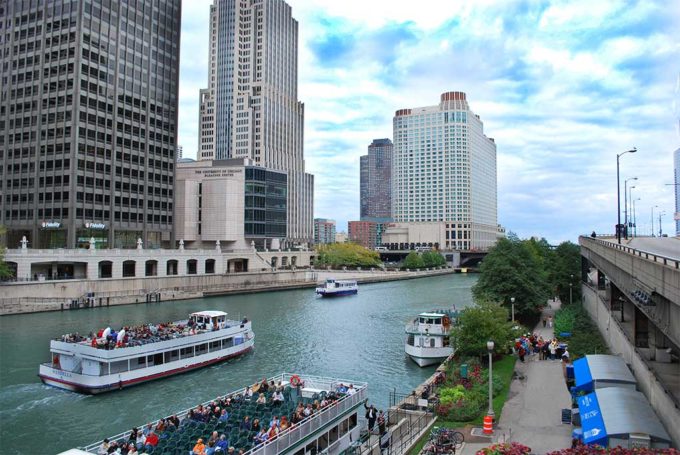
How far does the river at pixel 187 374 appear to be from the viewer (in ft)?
114

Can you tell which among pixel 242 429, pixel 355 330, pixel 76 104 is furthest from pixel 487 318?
pixel 76 104

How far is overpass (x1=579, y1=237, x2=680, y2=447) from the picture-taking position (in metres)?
24.8

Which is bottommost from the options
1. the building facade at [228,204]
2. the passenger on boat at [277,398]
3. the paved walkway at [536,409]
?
the paved walkway at [536,409]

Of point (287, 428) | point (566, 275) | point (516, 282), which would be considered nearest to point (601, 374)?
point (287, 428)

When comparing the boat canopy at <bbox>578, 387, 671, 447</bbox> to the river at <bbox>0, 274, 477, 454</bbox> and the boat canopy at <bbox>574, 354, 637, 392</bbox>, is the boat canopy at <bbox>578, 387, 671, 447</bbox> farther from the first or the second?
the river at <bbox>0, 274, 477, 454</bbox>

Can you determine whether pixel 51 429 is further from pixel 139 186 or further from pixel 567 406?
pixel 139 186

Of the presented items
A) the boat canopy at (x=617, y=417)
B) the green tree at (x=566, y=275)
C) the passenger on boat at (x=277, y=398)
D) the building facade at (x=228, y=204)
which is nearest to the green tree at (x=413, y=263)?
the building facade at (x=228, y=204)

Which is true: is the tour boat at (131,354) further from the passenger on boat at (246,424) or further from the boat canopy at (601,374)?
the boat canopy at (601,374)

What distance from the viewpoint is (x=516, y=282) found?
66.5 m

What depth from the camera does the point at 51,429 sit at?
110 ft

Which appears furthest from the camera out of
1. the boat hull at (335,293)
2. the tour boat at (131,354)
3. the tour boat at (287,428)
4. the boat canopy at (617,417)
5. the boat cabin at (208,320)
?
the boat hull at (335,293)

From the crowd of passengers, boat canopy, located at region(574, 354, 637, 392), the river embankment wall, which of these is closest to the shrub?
the crowd of passengers

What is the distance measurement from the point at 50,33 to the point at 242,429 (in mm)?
118500

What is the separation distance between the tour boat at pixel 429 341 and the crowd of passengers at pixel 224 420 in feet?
64.9
